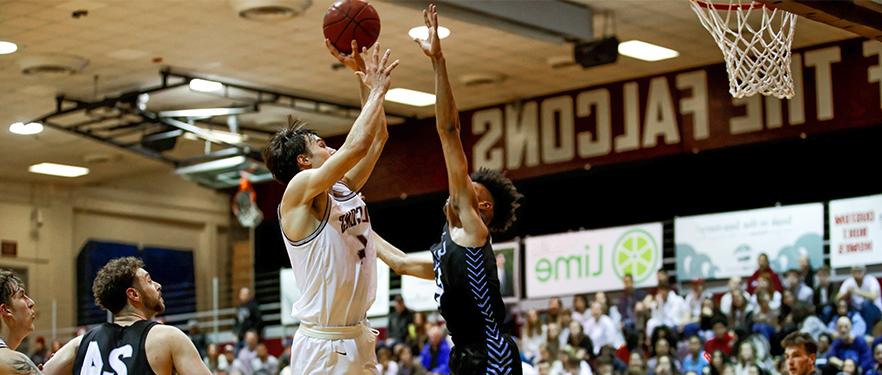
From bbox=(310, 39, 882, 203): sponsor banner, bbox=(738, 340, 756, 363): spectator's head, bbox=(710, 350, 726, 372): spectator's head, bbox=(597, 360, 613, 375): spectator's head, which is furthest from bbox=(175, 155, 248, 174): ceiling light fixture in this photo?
bbox=(738, 340, 756, 363): spectator's head

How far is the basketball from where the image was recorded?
23.6 feet

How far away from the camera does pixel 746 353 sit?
15609 mm

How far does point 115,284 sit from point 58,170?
20.0 meters

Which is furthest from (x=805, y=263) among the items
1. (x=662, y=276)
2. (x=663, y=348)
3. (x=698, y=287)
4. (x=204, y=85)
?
(x=204, y=85)

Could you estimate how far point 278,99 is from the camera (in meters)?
19.8

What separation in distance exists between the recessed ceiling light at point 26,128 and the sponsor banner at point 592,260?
328 inches

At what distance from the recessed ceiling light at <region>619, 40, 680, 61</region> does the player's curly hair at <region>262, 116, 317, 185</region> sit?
38.7 feet

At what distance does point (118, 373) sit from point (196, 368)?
1.17 feet

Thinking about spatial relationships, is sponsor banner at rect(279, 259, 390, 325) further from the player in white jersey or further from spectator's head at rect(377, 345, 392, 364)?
the player in white jersey

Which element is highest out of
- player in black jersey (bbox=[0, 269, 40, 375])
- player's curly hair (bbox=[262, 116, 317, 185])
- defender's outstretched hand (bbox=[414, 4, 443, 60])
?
defender's outstretched hand (bbox=[414, 4, 443, 60])

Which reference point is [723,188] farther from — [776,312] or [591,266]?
[776,312]

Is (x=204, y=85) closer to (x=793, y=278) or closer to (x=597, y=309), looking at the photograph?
(x=597, y=309)

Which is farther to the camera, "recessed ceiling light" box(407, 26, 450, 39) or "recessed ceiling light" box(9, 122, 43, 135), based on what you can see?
"recessed ceiling light" box(9, 122, 43, 135)

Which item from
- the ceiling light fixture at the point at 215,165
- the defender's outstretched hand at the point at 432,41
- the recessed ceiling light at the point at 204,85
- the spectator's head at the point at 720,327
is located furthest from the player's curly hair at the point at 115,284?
the ceiling light fixture at the point at 215,165
